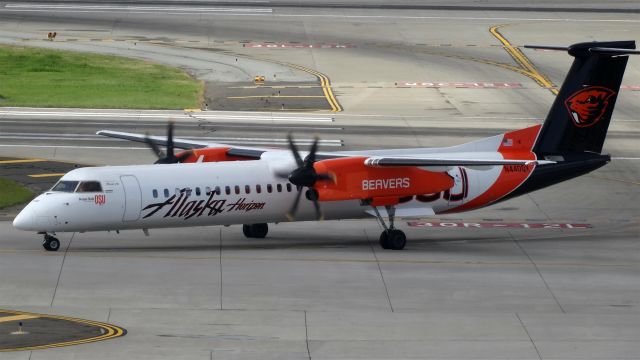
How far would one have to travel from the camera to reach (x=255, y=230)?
4059 cm

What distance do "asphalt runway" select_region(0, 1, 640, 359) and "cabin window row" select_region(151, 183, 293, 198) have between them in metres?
1.88

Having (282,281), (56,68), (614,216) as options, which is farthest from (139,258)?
(56,68)

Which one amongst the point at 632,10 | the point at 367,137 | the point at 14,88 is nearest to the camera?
the point at 367,137

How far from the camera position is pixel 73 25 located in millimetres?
89125

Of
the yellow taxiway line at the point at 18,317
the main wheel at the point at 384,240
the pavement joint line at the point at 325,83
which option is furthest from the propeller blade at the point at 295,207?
the pavement joint line at the point at 325,83

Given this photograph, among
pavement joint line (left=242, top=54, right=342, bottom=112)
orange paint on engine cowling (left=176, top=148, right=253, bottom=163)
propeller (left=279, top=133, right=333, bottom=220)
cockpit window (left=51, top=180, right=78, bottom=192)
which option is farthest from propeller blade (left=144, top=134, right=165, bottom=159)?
pavement joint line (left=242, top=54, right=342, bottom=112)

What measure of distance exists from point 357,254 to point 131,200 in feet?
23.7

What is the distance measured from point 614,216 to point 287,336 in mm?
19828

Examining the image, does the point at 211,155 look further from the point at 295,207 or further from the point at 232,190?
the point at 295,207

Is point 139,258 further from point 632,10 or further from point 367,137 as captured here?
point 632,10

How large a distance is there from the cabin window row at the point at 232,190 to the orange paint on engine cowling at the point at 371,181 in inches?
55.0

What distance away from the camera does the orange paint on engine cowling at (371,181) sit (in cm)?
3769

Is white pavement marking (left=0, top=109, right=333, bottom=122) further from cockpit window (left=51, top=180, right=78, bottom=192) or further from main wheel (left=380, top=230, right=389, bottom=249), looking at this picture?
cockpit window (left=51, top=180, right=78, bottom=192)

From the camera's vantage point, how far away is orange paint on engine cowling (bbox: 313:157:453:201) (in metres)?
37.7
